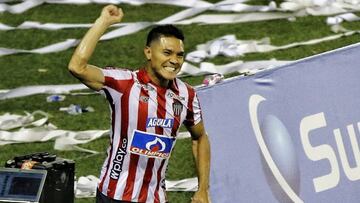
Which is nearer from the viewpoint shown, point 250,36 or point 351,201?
point 351,201

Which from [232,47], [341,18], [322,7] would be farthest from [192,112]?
[322,7]

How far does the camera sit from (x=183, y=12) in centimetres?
1620

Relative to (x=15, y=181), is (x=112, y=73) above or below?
above

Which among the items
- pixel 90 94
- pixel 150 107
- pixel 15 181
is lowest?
pixel 90 94

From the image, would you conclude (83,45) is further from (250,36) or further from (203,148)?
(250,36)

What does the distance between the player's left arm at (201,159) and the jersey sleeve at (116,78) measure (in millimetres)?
674

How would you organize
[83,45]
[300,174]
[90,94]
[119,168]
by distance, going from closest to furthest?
[83,45] → [119,168] → [300,174] → [90,94]

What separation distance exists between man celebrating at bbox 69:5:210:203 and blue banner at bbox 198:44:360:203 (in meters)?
1.93

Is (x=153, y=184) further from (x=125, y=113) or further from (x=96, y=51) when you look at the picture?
(x=96, y=51)

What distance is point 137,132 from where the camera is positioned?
26.4 feet

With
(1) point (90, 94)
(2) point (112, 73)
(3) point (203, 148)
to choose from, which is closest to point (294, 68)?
(3) point (203, 148)

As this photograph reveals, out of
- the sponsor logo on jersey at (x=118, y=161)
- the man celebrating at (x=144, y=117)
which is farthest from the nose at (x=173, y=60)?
the sponsor logo on jersey at (x=118, y=161)

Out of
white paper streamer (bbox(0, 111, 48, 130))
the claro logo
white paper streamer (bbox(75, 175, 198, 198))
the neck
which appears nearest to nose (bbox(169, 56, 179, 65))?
the neck

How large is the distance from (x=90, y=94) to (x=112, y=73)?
6071 mm
